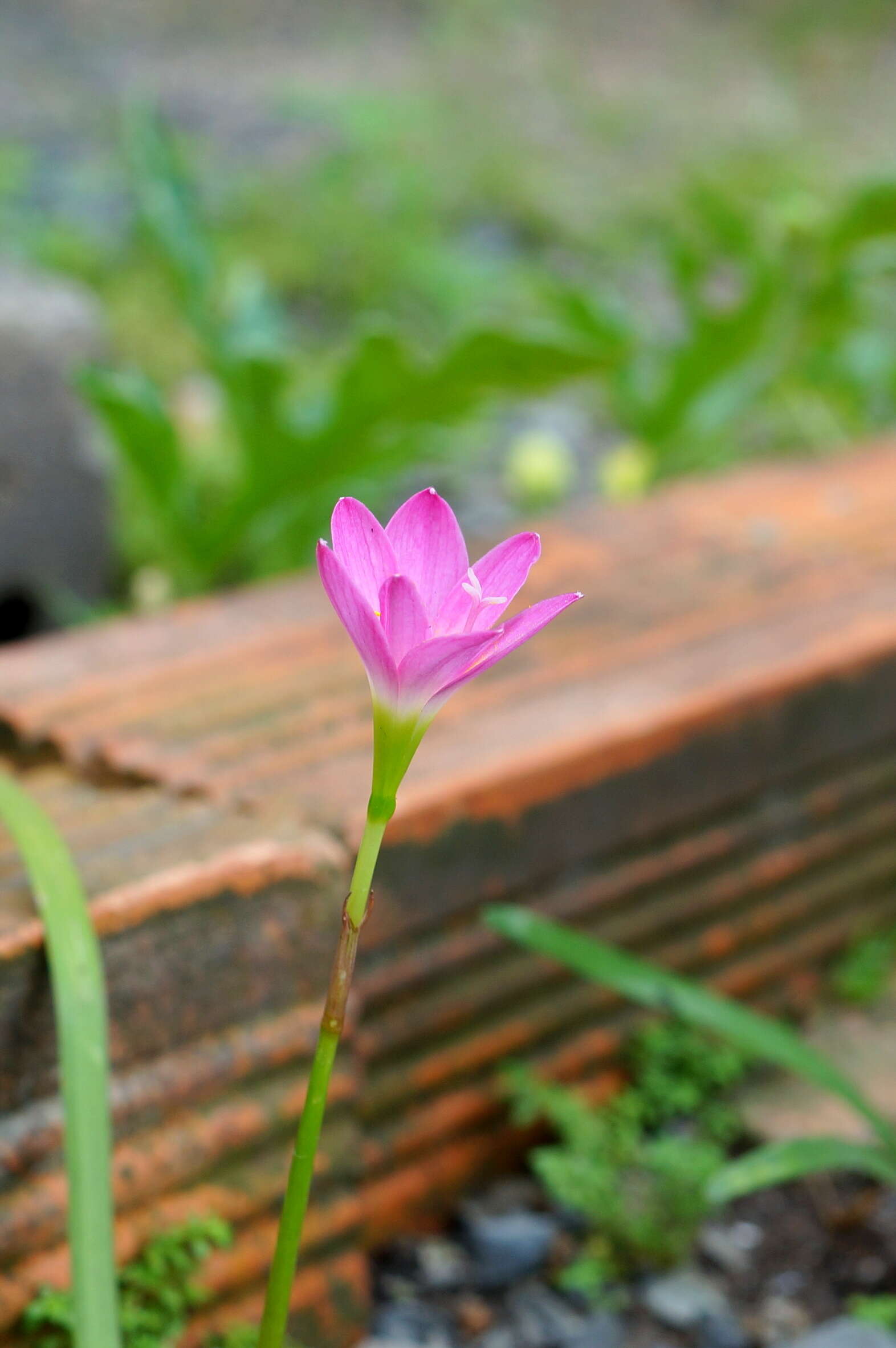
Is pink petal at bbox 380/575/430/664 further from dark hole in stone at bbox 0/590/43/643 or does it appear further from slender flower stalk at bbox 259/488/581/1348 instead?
dark hole in stone at bbox 0/590/43/643

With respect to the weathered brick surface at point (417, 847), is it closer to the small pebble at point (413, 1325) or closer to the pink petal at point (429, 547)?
the small pebble at point (413, 1325)

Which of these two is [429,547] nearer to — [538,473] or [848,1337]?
[848,1337]

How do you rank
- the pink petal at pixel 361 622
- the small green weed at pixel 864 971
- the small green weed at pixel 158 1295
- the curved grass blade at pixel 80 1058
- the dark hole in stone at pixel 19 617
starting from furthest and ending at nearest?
1. the dark hole in stone at pixel 19 617
2. the small green weed at pixel 864 971
3. the small green weed at pixel 158 1295
4. the curved grass blade at pixel 80 1058
5. the pink petal at pixel 361 622

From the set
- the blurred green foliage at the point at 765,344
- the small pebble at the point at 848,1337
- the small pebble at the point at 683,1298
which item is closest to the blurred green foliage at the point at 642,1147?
the small pebble at the point at 683,1298

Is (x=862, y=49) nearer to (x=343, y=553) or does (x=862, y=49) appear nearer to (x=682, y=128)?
(x=682, y=128)

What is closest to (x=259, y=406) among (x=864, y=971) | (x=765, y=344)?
(x=765, y=344)

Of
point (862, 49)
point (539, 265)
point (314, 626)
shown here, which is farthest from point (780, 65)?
point (314, 626)

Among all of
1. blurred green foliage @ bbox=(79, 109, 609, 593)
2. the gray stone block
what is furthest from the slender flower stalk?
the gray stone block

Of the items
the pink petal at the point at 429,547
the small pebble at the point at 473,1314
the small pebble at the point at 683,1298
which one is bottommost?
the small pebble at the point at 683,1298
